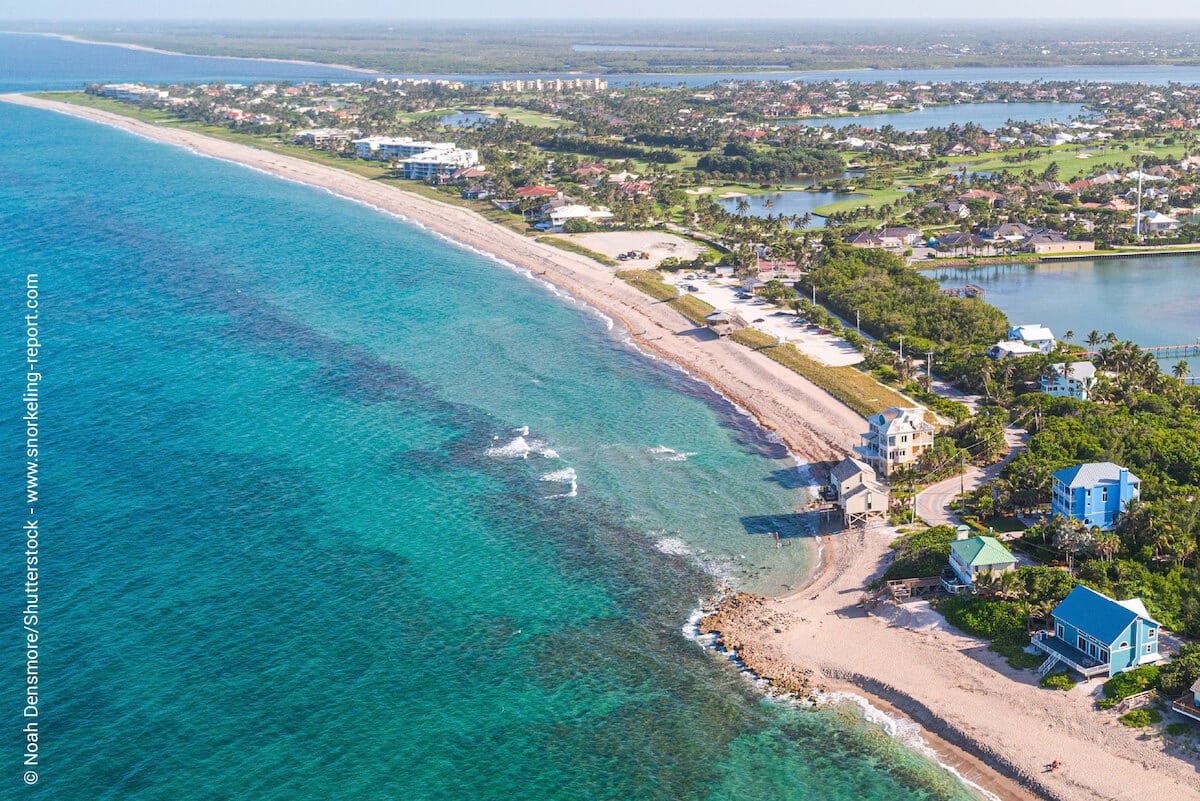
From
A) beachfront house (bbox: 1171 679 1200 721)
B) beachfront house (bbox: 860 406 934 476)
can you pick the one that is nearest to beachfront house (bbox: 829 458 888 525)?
beachfront house (bbox: 860 406 934 476)

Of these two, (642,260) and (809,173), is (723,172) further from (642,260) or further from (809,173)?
(642,260)

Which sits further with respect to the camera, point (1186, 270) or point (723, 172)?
point (723, 172)

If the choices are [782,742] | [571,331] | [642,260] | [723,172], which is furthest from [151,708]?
[723,172]

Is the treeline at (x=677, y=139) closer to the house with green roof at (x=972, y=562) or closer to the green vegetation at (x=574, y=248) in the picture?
the green vegetation at (x=574, y=248)

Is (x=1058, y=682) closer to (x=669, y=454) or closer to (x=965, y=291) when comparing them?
(x=669, y=454)

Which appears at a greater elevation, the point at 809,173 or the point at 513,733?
the point at 809,173

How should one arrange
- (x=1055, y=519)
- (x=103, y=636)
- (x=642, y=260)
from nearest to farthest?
(x=103, y=636), (x=1055, y=519), (x=642, y=260)

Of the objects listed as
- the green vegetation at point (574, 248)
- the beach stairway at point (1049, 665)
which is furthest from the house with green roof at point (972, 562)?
the green vegetation at point (574, 248)
